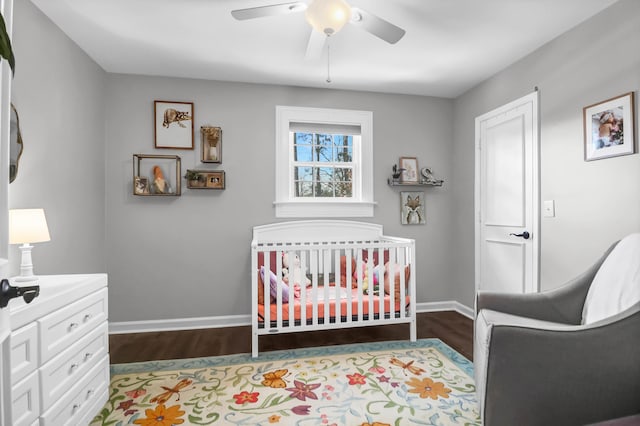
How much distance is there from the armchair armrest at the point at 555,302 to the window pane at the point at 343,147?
2.06 m

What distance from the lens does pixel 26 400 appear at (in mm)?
1302

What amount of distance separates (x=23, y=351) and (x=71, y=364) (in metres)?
0.33

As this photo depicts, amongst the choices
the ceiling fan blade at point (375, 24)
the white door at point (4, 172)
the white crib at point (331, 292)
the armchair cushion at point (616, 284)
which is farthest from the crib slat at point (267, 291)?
the armchair cushion at point (616, 284)

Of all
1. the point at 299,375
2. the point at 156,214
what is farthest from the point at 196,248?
the point at 299,375

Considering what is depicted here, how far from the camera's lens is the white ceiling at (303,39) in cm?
206

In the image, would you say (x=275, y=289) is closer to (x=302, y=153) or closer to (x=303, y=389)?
(x=303, y=389)

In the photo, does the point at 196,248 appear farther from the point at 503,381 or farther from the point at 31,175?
the point at 503,381

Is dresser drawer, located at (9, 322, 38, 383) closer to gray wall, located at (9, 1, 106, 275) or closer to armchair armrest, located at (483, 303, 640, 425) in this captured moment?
gray wall, located at (9, 1, 106, 275)

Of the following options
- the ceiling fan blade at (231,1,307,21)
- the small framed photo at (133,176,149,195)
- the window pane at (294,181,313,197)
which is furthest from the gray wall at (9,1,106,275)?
the window pane at (294,181,313,197)

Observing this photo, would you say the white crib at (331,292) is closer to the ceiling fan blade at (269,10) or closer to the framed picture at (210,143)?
the framed picture at (210,143)

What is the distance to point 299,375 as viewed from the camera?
2.19 meters

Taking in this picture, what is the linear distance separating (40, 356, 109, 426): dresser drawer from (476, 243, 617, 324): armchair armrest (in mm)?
2178

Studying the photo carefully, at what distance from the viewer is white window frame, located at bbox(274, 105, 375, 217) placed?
330 centimetres

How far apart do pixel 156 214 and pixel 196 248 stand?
0.47 m
